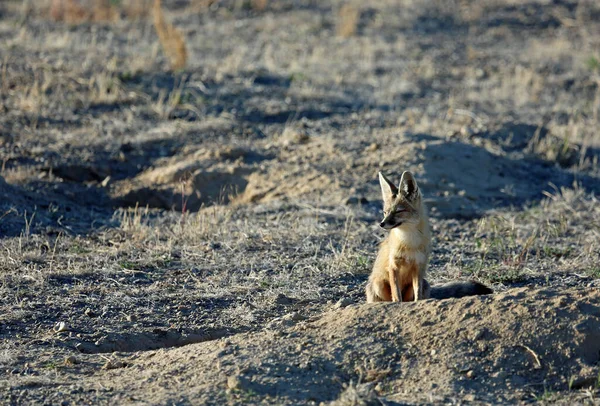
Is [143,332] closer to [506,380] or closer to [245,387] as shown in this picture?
[245,387]

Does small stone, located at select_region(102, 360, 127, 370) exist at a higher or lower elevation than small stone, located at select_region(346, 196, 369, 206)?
higher

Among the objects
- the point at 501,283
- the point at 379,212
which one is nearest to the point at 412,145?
the point at 379,212

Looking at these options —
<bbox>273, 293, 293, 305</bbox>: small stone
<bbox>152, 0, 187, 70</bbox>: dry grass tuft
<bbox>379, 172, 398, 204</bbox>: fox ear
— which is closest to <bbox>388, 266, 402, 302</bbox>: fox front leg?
<bbox>379, 172, 398, 204</bbox>: fox ear

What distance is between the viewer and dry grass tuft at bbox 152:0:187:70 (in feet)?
52.2

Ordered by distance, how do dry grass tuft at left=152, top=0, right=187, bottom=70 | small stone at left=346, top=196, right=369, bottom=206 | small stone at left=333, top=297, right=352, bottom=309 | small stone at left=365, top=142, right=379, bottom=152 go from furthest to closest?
dry grass tuft at left=152, top=0, right=187, bottom=70, small stone at left=365, top=142, right=379, bottom=152, small stone at left=346, top=196, right=369, bottom=206, small stone at left=333, top=297, right=352, bottom=309

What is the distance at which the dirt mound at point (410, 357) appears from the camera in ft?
16.6

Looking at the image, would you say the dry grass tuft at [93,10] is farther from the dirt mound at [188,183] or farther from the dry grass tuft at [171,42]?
the dirt mound at [188,183]

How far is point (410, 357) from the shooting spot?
5.35 metres

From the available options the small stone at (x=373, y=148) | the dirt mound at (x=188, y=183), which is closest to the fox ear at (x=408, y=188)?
the dirt mound at (x=188, y=183)

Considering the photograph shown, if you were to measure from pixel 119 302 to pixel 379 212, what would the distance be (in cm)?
378

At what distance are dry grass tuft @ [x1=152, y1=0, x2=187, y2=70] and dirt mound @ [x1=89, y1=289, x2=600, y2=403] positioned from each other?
10844 millimetres

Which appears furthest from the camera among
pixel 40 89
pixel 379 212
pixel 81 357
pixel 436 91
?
pixel 436 91

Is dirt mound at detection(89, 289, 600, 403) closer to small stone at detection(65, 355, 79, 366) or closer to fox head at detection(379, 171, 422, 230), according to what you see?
small stone at detection(65, 355, 79, 366)

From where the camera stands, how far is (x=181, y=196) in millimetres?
10898
